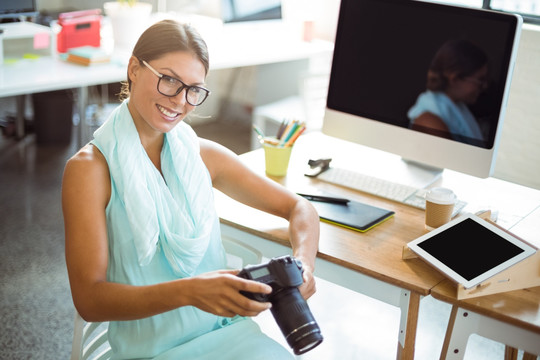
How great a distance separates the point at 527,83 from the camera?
3.49 meters

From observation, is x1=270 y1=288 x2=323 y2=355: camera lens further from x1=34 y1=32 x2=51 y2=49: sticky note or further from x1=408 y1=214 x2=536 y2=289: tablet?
x1=34 y1=32 x2=51 y2=49: sticky note

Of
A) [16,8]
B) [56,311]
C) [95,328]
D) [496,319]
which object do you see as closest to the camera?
[496,319]

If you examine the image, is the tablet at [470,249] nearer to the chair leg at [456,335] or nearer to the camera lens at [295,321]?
the chair leg at [456,335]

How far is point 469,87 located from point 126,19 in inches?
90.5

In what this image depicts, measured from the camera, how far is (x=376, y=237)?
5.57ft

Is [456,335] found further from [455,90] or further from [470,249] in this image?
[455,90]

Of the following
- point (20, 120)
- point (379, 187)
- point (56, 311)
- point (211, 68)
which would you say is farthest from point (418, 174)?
point (20, 120)

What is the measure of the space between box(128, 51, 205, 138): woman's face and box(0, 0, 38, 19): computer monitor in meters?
2.49

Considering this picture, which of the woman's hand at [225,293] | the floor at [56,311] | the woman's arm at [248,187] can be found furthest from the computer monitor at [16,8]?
the woman's hand at [225,293]

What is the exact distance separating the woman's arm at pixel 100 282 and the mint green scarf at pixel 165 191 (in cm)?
6

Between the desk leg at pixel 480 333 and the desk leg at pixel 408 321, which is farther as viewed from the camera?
the desk leg at pixel 408 321

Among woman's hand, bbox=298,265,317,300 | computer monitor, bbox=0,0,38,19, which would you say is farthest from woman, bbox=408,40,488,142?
computer monitor, bbox=0,0,38,19

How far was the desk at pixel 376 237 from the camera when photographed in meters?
1.52

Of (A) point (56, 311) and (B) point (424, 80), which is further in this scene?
(A) point (56, 311)
